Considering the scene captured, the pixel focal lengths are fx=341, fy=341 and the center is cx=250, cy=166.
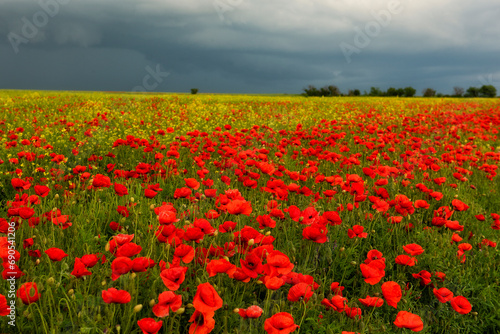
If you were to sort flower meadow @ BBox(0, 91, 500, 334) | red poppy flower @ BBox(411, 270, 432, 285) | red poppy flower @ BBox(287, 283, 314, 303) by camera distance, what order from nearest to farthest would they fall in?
flower meadow @ BBox(0, 91, 500, 334) → red poppy flower @ BBox(287, 283, 314, 303) → red poppy flower @ BBox(411, 270, 432, 285)

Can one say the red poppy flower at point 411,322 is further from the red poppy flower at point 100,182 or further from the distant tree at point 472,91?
the distant tree at point 472,91

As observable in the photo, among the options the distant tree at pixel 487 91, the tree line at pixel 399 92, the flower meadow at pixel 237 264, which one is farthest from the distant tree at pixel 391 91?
the flower meadow at pixel 237 264

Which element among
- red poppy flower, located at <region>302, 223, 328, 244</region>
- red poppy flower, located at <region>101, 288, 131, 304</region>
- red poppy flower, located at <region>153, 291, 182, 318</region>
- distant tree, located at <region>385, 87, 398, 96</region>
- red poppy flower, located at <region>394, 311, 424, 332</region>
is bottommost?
red poppy flower, located at <region>394, 311, 424, 332</region>

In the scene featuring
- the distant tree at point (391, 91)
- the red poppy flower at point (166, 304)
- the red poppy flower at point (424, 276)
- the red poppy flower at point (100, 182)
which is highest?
the distant tree at point (391, 91)

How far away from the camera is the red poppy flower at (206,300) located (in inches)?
51.2

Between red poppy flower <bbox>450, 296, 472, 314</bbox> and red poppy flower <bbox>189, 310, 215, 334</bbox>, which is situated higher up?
red poppy flower <bbox>189, 310, 215, 334</bbox>

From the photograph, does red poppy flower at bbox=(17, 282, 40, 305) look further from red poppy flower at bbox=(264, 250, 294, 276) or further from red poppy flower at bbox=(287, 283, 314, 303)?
red poppy flower at bbox=(287, 283, 314, 303)

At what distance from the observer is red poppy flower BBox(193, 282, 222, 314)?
1300 millimetres

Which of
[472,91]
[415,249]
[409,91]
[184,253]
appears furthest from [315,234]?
[472,91]

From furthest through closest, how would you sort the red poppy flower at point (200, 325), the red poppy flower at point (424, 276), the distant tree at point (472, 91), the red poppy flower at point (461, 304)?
1. the distant tree at point (472, 91)
2. the red poppy flower at point (424, 276)
3. the red poppy flower at point (461, 304)
4. the red poppy flower at point (200, 325)

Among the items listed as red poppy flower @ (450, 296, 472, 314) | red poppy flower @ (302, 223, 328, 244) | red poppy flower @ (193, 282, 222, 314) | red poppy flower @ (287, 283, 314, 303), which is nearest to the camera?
red poppy flower @ (193, 282, 222, 314)

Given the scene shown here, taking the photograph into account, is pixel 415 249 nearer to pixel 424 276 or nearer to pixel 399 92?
pixel 424 276

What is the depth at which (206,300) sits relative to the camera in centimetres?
131

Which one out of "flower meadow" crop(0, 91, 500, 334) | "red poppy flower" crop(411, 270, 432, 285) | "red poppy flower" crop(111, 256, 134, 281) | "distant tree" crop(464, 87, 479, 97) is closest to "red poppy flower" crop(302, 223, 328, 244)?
"flower meadow" crop(0, 91, 500, 334)
